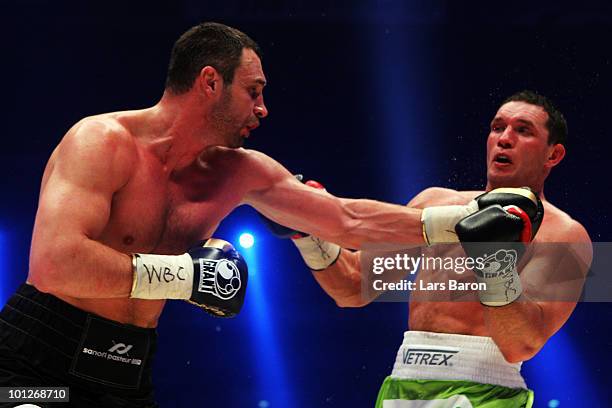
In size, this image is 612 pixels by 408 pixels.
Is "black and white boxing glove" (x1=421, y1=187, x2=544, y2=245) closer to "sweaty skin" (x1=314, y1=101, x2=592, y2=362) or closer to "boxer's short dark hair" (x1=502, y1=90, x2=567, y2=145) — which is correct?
"sweaty skin" (x1=314, y1=101, x2=592, y2=362)

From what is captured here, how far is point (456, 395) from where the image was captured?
8.70 ft

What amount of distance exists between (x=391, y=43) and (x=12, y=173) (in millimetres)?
2028

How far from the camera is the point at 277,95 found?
183 inches

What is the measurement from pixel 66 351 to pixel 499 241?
3.80 ft

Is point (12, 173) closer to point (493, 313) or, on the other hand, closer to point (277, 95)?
point (277, 95)

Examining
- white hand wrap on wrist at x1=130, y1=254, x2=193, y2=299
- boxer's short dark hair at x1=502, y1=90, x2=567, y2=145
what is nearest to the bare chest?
white hand wrap on wrist at x1=130, y1=254, x2=193, y2=299

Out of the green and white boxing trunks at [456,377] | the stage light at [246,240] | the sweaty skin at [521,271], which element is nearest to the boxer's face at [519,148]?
the sweaty skin at [521,271]

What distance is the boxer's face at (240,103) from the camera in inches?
97.7

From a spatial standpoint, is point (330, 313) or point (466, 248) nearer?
point (466, 248)

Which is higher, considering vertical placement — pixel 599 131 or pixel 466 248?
pixel 599 131

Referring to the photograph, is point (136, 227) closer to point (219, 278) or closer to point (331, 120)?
point (219, 278)

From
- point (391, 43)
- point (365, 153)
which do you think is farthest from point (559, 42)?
point (365, 153)

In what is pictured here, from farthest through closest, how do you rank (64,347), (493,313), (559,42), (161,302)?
1. (559,42)
2. (493,313)
3. (161,302)
4. (64,347)

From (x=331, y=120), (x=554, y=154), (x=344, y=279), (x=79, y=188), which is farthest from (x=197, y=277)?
(x=331, y=120)
